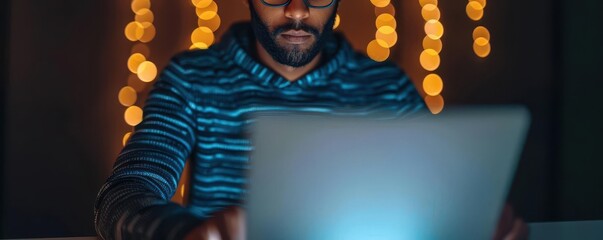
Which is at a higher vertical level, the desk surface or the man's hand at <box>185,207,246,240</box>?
the man's hand at <box>185,207,246,240</box>

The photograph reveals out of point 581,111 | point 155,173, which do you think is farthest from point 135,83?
point 581,111

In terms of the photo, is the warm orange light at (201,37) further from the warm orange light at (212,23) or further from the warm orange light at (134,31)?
the warm orange light at (134,31)

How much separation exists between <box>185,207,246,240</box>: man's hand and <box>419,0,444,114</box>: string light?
1.79 m

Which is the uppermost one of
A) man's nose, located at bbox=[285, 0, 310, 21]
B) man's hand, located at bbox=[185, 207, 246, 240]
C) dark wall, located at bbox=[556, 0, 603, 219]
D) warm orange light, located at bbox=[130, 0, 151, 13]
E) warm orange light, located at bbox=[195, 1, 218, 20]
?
man's nose, located at bbox=[285, 0, 310, 21]

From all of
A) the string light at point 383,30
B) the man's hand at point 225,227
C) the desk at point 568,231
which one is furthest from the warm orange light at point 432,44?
the man's hand at point 225,227

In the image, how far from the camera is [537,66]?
8.11ft

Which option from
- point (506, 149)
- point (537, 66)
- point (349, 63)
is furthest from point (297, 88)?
point (537, 66)

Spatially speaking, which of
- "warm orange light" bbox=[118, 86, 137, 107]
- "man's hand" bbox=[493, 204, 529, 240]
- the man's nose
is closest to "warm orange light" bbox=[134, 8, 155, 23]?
"warm orange light" bbox=[118, 86, 137, 107]

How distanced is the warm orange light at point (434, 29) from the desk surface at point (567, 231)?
4.43 ft

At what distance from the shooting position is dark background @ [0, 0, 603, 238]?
2266 millimetres

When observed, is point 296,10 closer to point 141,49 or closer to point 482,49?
point 141,49

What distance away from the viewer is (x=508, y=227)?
81cm

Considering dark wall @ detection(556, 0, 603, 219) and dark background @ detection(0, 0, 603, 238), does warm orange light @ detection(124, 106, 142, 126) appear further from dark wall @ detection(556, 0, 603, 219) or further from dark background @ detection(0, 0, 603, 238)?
dark wall @ detection(556, 0, 603, 219)

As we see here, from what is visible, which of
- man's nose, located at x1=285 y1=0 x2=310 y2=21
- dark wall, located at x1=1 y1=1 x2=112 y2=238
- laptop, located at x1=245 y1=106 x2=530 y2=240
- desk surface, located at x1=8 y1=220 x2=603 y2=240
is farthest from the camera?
dark wall, located at x1=1 y1=1 x2=112 y2=238
